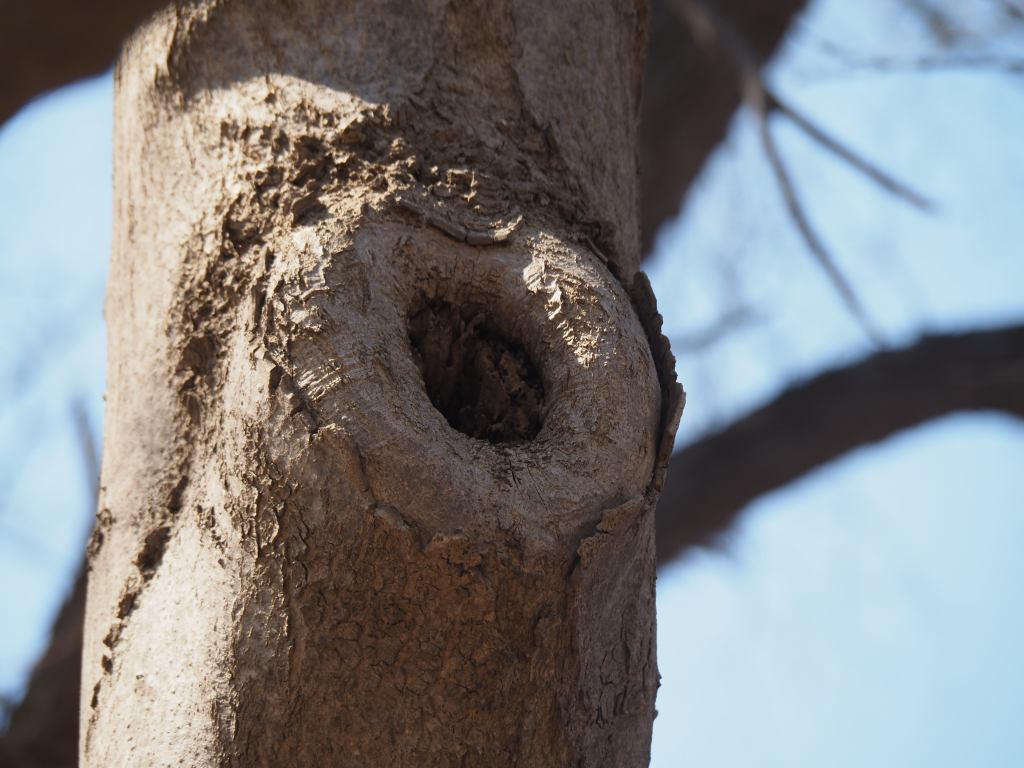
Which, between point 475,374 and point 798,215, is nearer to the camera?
point 475,374

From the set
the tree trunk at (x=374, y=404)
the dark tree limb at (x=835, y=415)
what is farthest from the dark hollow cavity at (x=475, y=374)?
the dark tree limb at (x=835, y=415)

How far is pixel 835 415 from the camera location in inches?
118

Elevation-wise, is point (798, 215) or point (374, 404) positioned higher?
point (798, 215)

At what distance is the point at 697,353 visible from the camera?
383 cm

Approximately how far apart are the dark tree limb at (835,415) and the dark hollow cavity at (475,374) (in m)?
2.15

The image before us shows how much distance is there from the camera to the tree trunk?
0.75 meters

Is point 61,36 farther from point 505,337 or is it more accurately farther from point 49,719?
point 49,719

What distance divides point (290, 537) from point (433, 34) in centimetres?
49

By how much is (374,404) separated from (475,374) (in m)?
0.16

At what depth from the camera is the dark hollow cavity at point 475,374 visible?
867 mm

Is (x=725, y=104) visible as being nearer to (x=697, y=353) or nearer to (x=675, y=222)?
(x=675, y=222)

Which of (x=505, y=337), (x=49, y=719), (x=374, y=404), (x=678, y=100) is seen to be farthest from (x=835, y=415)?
(x=374, y=404)

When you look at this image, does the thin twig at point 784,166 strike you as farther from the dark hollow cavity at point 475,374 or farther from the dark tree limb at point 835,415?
the dark tree limb at point 835,415

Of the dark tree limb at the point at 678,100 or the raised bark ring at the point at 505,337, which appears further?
the dark tree limb at the point at 678,100
